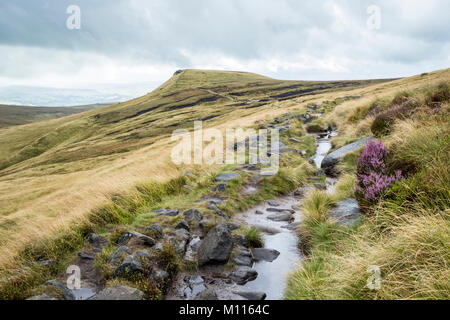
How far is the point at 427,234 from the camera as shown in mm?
4047

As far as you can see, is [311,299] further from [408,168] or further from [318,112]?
[318,112]

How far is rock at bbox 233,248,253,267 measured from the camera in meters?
6.05

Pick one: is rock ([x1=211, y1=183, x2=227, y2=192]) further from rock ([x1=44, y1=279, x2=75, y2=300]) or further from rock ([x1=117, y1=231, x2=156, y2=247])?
rock ([x1=44, y1=279, x2=75, y2=300])

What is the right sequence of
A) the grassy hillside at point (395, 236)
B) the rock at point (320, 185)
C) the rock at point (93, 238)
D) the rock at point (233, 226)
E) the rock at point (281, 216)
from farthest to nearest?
the rock at point (320, 185) → the rock at point (281, 216) → the rock at point (233, 226) → the rock at point (93, 238) → the grassy hillside at point (395, 236)

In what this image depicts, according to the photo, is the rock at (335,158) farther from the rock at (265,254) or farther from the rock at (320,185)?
the rock at (265,254)

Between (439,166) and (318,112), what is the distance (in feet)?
108

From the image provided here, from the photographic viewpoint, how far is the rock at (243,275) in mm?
5525

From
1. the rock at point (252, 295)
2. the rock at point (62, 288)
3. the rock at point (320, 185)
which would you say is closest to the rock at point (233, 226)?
the rock at point (252, 295)

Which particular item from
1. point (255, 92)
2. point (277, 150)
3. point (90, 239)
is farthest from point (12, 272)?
point (255, 92)

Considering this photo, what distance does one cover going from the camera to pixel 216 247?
6.07m

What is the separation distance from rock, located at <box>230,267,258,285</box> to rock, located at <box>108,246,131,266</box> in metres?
2.30

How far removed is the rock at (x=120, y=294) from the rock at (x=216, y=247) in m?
1.76

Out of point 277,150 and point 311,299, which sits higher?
point 277,150

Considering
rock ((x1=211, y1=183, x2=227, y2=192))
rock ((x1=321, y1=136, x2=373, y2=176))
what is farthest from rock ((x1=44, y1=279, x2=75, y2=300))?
rock ((x1=321, y1=136, x2=373, y2=176))
